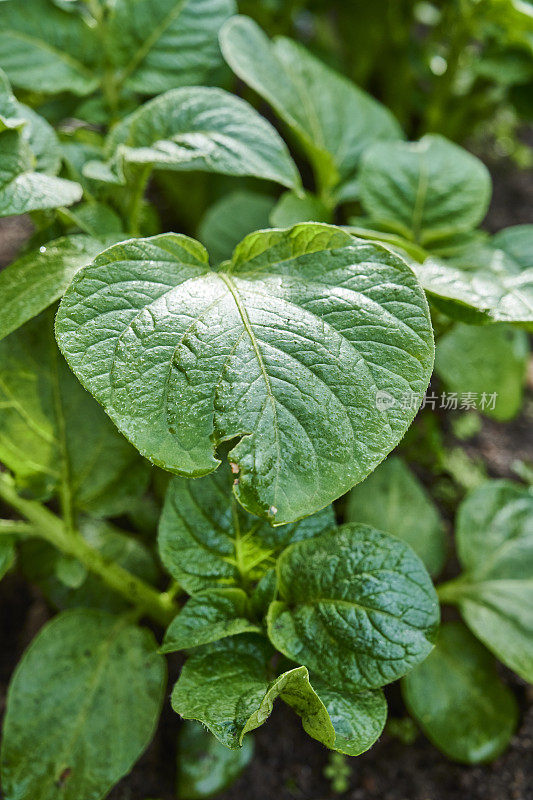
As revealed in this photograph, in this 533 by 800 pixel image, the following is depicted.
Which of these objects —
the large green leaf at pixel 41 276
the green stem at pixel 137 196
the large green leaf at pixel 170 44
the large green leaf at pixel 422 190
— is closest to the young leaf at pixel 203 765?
the large green leaf at pixel 41 276

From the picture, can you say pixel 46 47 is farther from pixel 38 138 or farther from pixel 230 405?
pixel 230 405

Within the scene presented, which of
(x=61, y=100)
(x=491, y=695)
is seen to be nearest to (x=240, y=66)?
(x=61, y=100)

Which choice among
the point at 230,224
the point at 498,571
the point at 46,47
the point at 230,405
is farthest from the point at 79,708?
the point at 46,47

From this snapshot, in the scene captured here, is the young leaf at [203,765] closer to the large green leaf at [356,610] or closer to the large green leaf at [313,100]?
the large green leaf at [356,610]

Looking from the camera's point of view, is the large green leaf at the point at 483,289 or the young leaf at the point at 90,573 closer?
the large green leaf at the point at 483,289

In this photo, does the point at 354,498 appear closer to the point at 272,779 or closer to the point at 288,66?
the point at 272,779

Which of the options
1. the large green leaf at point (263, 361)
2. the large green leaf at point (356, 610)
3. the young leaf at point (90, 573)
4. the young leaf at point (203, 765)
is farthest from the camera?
the young leaf at point (90, 573)
